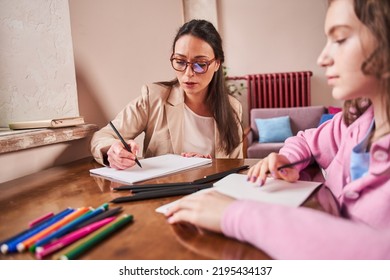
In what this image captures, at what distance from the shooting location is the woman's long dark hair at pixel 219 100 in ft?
4.09

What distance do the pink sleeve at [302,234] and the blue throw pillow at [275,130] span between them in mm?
2920

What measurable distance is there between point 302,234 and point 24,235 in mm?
373

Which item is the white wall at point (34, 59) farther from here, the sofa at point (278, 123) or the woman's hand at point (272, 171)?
the sofa at point (278, 123)

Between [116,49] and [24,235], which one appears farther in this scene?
[116,49]

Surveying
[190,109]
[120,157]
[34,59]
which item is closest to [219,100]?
[190,109]

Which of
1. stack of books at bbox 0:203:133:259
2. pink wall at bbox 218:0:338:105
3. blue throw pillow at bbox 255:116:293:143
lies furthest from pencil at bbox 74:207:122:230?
pink wall at bbox 218:0:338:105

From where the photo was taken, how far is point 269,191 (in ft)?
1.78

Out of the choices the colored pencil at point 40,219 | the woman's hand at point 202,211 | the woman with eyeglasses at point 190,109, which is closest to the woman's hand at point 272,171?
the woman's hand at point 202,211

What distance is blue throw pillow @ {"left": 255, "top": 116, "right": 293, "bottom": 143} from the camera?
10.6 ft

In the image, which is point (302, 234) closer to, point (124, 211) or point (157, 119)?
point (124, 211)

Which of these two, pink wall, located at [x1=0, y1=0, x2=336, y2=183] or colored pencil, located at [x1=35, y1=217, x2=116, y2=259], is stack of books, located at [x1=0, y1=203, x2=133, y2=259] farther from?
pink wall, located at [x1=0, y1=0, x2=336, y2=183]

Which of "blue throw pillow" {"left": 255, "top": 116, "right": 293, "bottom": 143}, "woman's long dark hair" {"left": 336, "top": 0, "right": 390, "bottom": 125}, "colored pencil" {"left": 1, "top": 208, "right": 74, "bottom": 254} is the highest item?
A: "woman's long dark hair" {"left": 336, "top": 0, "right": 390, "bottom": 125}

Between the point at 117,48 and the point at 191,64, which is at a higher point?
the point at 117,48
